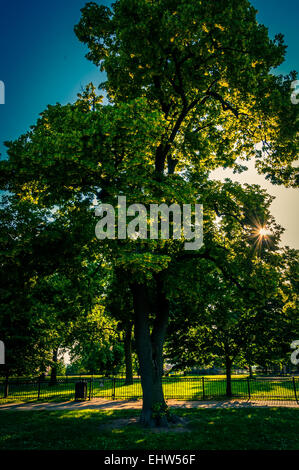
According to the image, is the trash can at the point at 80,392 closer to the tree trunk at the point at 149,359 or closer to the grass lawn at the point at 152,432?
the grass lawn at the point at 152,432

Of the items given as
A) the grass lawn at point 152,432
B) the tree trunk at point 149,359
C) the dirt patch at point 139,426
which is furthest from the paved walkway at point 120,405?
the tree trunk at point 149,359

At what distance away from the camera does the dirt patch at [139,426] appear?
35.1 feet

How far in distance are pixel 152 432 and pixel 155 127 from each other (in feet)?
33.3

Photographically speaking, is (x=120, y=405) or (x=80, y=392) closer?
(x=120, y=405)

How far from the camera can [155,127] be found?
9.32 metres

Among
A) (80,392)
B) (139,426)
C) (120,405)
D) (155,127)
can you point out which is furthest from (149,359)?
(80,392)

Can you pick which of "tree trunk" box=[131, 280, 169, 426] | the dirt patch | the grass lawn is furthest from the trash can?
"tree trunk" box=[131, 280, 169, 426]

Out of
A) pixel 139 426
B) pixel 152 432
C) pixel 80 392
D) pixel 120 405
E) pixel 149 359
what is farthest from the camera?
pixel 80 392

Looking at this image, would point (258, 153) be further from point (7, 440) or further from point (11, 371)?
point (11, 371)

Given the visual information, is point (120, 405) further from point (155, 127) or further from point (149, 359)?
point (155, 127)

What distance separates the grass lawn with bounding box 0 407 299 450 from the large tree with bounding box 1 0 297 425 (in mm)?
1740

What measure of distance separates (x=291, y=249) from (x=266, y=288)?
1.97 m

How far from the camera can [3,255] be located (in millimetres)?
9219

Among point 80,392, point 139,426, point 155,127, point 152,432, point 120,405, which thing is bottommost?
point 120,405
